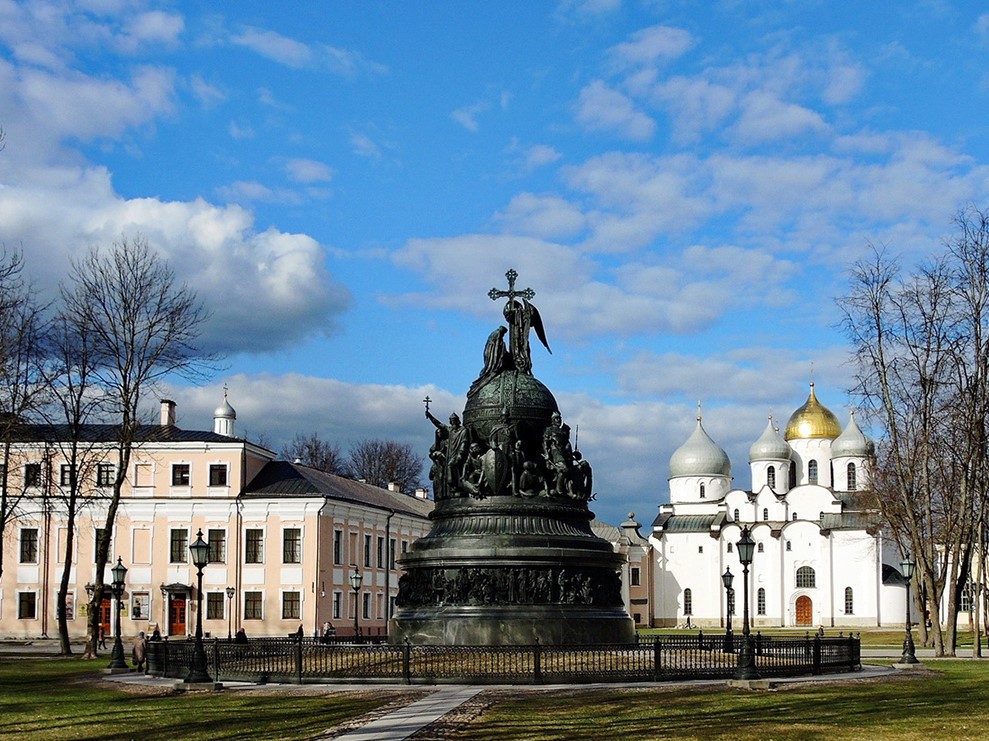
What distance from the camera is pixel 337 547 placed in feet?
208

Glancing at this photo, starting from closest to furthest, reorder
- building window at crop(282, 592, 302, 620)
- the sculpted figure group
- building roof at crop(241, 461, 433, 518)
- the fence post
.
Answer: the fence post < the sculpted figure group < building window at crop(282, 592, 302, 620) < building roof at crop(241, 461, 433, 518)

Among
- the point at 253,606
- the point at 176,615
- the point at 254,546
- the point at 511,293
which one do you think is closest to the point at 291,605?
the point at 253,606

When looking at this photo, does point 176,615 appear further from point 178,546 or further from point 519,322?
Result: point 519,322

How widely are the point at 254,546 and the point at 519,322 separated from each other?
3381 centimetres

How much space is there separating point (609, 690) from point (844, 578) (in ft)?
261

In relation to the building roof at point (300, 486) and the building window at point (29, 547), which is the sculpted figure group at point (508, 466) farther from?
the building window at point (29, 547)

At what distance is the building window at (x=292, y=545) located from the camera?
200 feet

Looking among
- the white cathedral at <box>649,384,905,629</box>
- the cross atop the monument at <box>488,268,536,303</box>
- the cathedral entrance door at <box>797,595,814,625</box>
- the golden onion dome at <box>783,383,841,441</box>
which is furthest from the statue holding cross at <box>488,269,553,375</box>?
the golden onion dome at <box>783,383,841,441</box>

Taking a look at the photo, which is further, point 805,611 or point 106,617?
point 805,611

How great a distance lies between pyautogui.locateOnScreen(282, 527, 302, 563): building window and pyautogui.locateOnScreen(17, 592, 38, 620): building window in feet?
39.4

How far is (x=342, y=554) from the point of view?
63.6 meters

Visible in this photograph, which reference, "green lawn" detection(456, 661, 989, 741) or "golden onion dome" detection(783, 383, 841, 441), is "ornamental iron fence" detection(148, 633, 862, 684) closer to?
"green lawn" detection(456, 661, 989, 741)

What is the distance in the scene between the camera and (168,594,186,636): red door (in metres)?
60.7

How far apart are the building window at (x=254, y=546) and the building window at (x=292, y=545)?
1.12m
